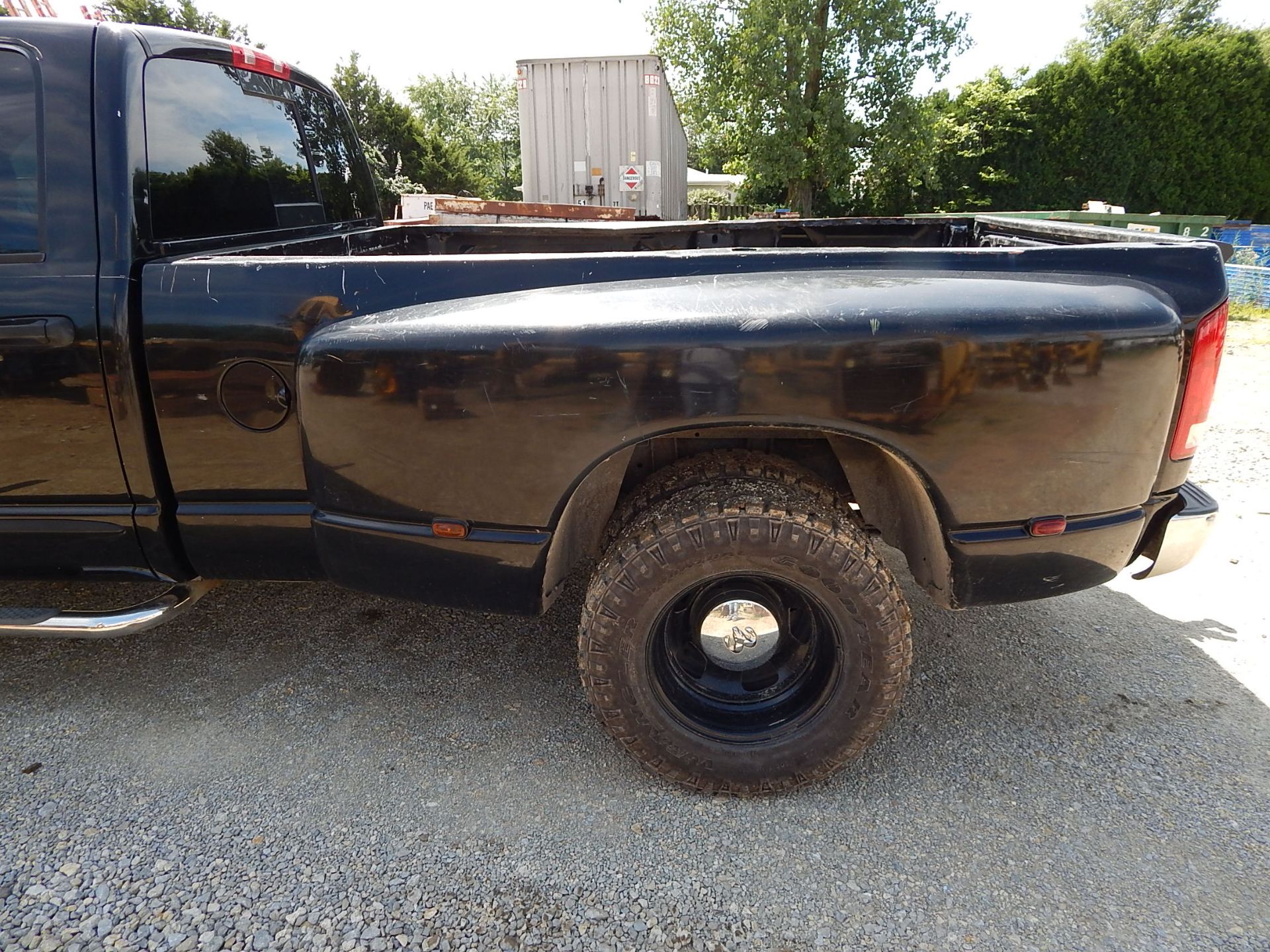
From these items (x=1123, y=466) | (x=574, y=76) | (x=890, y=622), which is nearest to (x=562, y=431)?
(x=890, y=622)

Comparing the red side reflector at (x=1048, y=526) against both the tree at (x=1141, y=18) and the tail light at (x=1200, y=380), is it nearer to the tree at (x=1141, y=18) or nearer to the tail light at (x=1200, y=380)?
the tail light at (x=1200, y=380)

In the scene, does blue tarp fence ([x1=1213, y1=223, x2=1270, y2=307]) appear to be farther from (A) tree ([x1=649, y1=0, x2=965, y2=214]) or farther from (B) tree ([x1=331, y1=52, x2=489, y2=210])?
(B) tree ([x1=331, y1=52, x2=489, y2=210])

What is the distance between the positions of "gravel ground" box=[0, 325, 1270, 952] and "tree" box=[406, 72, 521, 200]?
45329 mm

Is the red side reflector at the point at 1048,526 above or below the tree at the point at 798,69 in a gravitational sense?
below

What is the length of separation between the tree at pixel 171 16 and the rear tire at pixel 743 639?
2620 centimetres

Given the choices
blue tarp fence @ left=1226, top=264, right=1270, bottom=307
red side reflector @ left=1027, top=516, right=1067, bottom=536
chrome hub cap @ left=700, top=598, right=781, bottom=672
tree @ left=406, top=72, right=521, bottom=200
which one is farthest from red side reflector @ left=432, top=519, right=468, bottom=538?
tree @ left=406, top=72, right=521, bottom=200

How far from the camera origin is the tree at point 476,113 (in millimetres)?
44562

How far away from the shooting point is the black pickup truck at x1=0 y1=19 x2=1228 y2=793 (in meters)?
1.81

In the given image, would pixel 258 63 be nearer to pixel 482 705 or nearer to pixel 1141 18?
pixel 482 705

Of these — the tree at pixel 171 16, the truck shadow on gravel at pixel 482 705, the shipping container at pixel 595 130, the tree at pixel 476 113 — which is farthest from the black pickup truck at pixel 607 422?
the tree at pixel 476 113

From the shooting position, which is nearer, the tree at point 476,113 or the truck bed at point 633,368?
the truck bed at point 633,368

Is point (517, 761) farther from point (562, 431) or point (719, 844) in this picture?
point (562, 431)

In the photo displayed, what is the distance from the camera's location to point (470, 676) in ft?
9.07

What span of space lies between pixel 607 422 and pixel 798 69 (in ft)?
59.8
